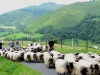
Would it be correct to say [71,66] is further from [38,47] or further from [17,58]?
[38,47]

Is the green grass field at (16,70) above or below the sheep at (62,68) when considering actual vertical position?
below

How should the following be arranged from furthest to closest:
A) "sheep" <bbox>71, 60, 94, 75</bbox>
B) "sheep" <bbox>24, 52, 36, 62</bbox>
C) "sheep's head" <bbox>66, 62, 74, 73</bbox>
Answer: "sheep" <bbox>24, 52, 36, 62</bbox>
"sheep's head" <bbox>66, 62, 74, 73</bbox>
"sheep" <bbox>71, 60, 94, 75</bbox>

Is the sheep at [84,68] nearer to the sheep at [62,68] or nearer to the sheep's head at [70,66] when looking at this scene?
the sheep's head at [70,66]

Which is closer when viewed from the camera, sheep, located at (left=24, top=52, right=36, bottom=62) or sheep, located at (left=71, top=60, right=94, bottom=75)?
sheep, located at (left=71, top=60, right=94, bottom=75)

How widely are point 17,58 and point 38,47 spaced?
9.89 m

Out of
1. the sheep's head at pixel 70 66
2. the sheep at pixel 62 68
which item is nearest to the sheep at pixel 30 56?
the sheep at pixel 62 68

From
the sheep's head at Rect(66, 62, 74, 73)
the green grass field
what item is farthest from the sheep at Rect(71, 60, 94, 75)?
the green grass field

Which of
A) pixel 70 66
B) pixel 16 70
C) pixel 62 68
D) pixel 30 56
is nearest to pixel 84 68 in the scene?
pixel 70 66

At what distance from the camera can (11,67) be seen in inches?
1026

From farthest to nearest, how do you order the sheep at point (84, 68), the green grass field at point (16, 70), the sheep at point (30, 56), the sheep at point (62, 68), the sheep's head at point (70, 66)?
1. the sheep at point (30, 56)
2. the green grass field at point (16, 70)
3. the sheep at point (62, 68)
4. the sheep's head at point (70, 66)
5. the sheep at point (84, 68)

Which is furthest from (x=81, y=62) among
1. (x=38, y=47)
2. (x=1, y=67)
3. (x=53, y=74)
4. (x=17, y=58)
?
(x=38, y=47)

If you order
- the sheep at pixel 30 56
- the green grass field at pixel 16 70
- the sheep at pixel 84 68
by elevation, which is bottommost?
the green grass field at pixel 16 70

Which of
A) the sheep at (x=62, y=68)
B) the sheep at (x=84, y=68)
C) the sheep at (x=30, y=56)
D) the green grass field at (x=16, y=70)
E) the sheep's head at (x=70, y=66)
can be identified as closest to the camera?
the sheep at (x=84, y=68)

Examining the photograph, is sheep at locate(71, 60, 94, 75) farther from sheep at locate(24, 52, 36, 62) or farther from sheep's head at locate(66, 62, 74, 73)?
sheep at locate(24, 52, 36, 62)
